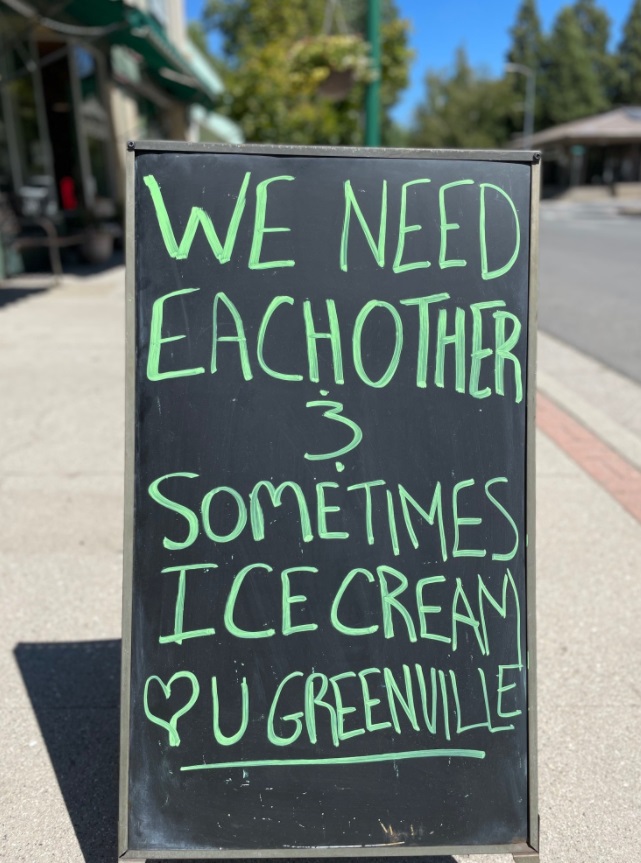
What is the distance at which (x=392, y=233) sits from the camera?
1.98 m

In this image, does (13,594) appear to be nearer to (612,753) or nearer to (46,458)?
(46,458)

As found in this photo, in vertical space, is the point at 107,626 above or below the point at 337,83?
below

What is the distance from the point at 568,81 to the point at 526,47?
6173 millimetres

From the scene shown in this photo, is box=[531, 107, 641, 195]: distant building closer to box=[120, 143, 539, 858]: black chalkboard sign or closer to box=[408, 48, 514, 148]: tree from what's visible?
box=[408, 48, 514, 148]: tree

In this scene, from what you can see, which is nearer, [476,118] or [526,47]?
[476,118]

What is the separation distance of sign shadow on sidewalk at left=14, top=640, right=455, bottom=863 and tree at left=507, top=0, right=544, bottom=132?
7345 cm

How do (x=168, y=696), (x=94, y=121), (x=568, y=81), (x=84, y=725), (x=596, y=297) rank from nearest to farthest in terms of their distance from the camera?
1. (x=168, y=696)
2. (x=84, y=725)
3. (x=596, y=297)
4. (x=94, y=121)
5. (x=568, y=81)

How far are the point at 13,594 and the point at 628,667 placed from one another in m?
2.49

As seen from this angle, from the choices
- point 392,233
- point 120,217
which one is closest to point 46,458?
point 392,233

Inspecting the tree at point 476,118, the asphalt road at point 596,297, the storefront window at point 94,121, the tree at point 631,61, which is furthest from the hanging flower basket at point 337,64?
the tree at point 631,61

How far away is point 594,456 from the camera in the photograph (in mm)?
5289

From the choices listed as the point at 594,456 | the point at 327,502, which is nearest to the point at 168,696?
the point at 327,502

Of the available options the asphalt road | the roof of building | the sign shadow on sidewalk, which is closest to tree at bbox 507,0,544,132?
the roof of building

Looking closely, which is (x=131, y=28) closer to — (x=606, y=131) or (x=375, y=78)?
(x=375, y=78)
